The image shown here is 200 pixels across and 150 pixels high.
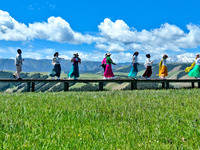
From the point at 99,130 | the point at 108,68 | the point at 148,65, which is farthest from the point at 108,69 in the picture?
the point at 99,130

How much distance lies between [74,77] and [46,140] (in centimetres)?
1415

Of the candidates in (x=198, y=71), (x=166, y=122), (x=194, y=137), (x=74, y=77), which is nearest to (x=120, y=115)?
(x=166, y=122)

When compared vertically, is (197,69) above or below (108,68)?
below

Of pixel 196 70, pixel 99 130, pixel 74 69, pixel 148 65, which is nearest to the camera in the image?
pixel 99 130

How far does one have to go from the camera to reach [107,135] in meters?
4.20

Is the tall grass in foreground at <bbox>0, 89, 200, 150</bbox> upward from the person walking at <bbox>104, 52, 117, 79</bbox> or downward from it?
downward

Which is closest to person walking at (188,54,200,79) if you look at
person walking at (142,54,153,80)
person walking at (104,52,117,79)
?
person walking at (142,54,153,80)

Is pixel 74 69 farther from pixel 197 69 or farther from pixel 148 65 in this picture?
pixel 197 69

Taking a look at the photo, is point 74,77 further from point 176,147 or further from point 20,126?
point 176,147

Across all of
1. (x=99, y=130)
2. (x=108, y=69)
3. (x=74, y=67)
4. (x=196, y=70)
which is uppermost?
(x=74, y=67)

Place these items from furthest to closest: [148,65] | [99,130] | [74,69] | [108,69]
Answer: [148,65] → [108,69] → [74,69] → [99,130]

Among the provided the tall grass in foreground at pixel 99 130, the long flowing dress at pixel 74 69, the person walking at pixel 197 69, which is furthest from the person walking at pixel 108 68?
the tall grass in foreground at pixel 99 130

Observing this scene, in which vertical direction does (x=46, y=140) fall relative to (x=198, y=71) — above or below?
below

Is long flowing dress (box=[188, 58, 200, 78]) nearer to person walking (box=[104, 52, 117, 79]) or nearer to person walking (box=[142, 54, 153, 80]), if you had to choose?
person walking (box=[142, 54, 153, 80])
